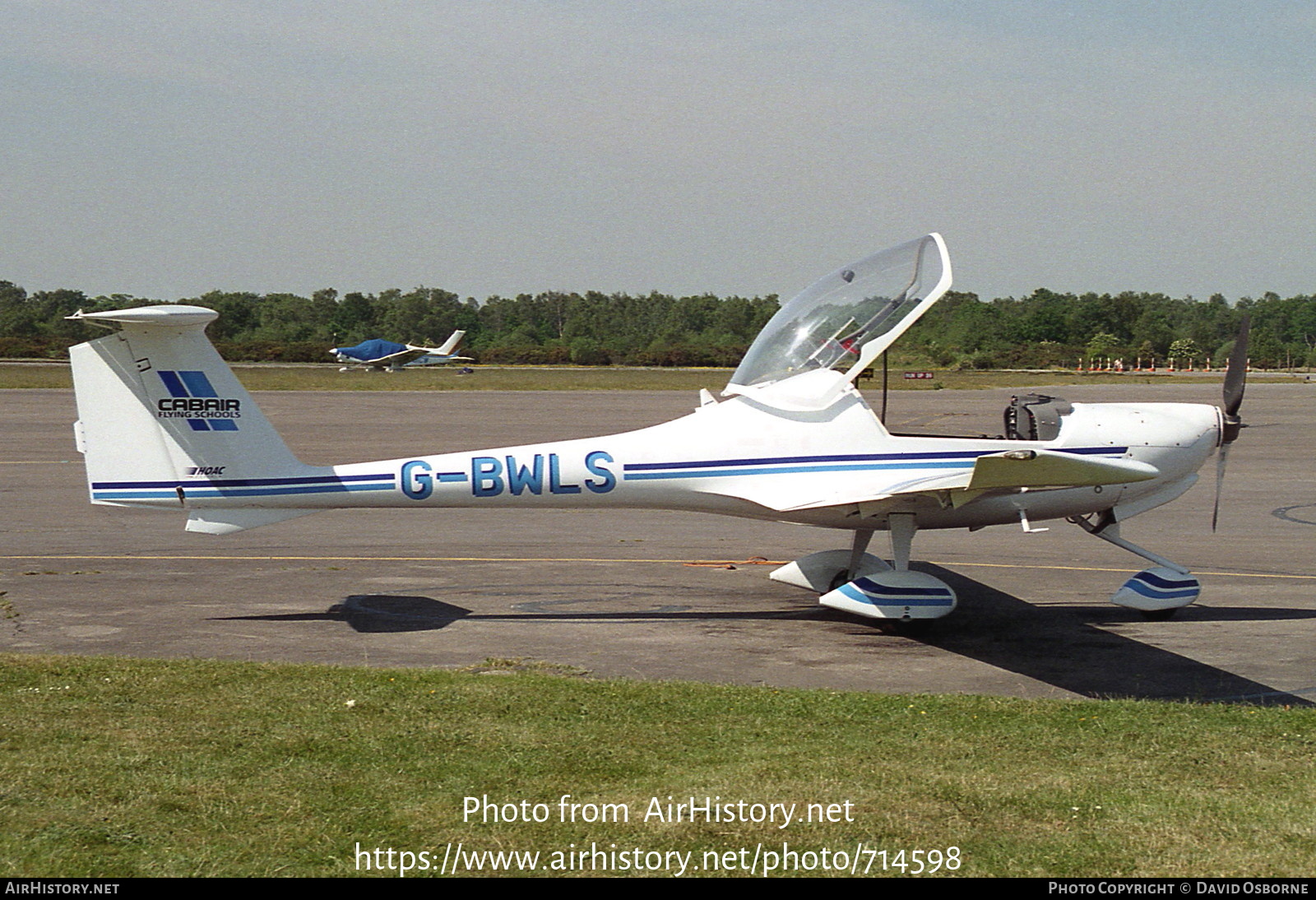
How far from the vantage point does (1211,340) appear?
405ft

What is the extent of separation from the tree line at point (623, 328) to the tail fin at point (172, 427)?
215ft

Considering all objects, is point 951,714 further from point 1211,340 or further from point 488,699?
point 1211,340

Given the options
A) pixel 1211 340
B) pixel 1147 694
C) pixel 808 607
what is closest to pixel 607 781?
pixel 1147 694

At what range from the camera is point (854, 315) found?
11227 millimetres

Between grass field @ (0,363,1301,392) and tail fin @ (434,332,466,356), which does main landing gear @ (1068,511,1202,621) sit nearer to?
grass field @ (0,363,1301,392)

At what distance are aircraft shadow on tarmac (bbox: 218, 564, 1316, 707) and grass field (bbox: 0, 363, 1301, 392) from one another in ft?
135

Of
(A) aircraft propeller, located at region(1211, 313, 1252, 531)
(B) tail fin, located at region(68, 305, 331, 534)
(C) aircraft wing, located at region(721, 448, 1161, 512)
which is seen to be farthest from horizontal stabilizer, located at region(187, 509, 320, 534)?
(A) aircraft propeller, located at region(1211, 313, 1252, 531)

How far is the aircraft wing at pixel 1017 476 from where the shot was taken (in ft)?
29.9

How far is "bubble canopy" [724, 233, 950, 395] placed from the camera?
11047 mm

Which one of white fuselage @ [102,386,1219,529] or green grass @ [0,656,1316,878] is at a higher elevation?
white fuselage @ [102,386,1219,529]

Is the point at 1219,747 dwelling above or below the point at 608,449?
below

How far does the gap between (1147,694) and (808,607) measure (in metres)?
3.84

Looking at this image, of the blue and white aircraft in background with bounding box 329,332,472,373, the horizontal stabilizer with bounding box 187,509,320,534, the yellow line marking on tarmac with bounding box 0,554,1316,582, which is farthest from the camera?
the blue and white aircraft in background with bounding box 329,332,472,373
